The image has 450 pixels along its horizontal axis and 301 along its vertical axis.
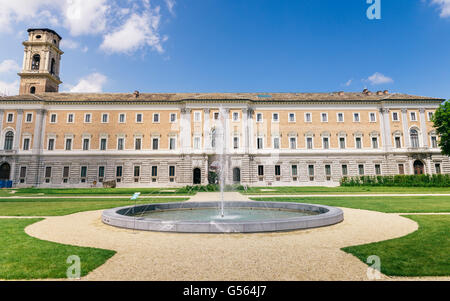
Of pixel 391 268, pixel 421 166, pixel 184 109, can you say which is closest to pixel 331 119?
pixel 421 166

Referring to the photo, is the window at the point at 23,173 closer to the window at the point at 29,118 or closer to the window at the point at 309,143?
the window at the point at 29,118

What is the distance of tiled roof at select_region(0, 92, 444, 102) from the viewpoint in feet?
138

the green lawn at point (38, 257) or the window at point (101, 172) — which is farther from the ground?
the window at point (101, 172)

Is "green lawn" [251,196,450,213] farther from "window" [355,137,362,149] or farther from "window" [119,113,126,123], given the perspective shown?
"window" [119,113,126,123]

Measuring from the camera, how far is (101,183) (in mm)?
40969

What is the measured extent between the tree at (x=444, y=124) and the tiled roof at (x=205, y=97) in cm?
590

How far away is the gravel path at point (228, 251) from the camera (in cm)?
464

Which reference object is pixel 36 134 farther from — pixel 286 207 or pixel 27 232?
pixel 286 207

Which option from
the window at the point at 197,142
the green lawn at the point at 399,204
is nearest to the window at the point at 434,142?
the green lawn at the point at 399,204

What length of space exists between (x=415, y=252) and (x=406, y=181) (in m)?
34.6

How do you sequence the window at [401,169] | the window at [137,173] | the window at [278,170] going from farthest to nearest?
the window at [278,170], the window at [401,169], the window at [137,173]

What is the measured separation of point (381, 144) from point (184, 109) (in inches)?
1295

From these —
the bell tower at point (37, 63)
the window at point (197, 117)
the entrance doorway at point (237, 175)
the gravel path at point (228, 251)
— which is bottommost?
the gravel path at point (228, 251)

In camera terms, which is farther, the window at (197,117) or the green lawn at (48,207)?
the window at (197,117)
